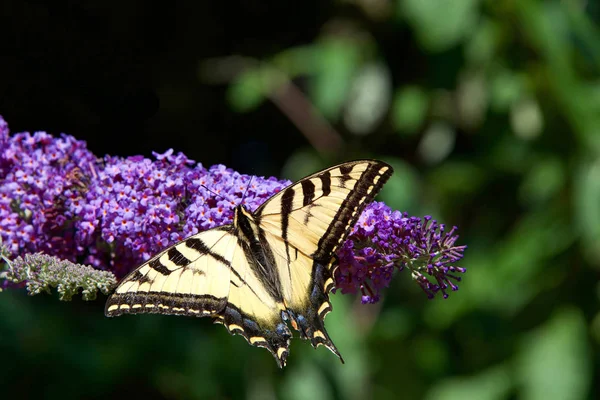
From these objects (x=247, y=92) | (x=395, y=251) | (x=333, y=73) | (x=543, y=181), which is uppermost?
(x=247, y=92)

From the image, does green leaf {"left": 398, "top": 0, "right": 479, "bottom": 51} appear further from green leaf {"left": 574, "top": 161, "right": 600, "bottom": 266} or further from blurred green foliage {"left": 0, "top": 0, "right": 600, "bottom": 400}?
green leaf {"left": 574, "top": 161, "right": 600, "bottom": 266}

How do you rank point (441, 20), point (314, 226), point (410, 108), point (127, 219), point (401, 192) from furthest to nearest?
point (410, 108)
point (401, 192)
point (441, 20)
point (127, 219)
point (314, 226)

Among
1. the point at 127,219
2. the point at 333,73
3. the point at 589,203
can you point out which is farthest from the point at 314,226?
the point at 333,73

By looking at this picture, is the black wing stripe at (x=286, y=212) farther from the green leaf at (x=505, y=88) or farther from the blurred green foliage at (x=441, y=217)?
the green leaf at (x=505, y=88)

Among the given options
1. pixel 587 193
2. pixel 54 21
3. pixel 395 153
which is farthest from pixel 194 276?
pixel 54 21

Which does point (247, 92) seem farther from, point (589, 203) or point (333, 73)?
point (589, 203)

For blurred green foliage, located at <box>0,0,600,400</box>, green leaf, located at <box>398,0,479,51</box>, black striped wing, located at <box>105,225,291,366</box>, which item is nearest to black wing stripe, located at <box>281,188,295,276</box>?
black striped wing, located at <box>105,225,291,366</box>
